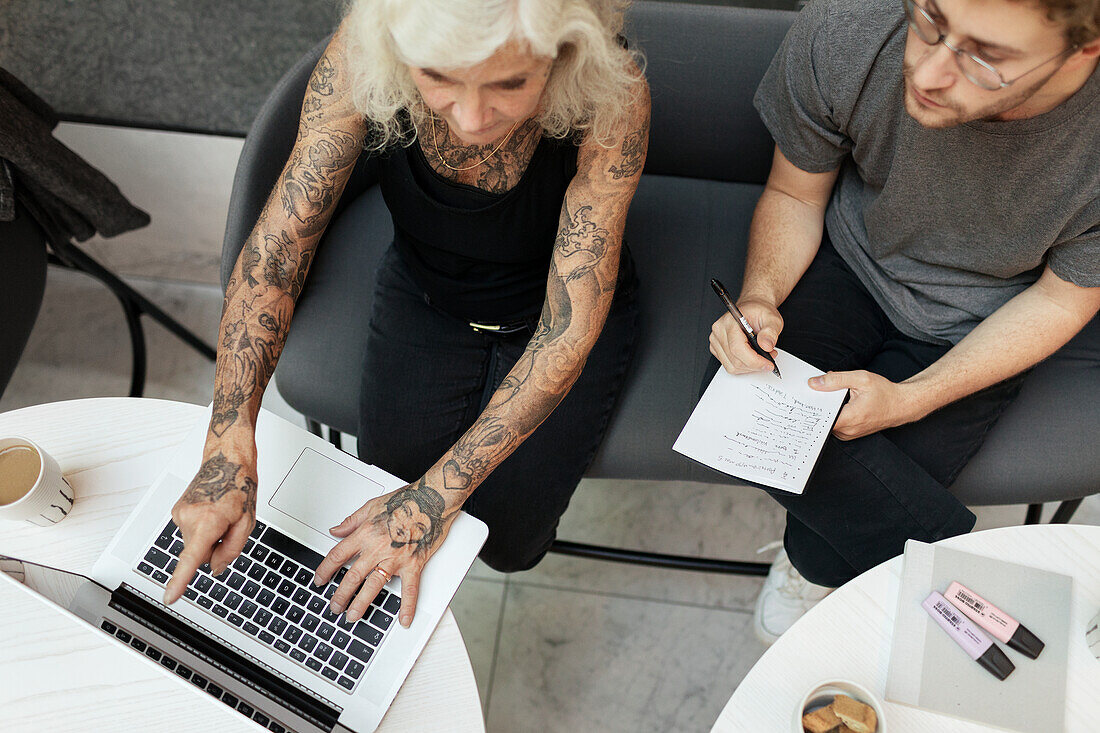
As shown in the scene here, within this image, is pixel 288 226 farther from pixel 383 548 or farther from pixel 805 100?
pixel 805 100

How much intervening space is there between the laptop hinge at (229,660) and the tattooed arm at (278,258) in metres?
0.19

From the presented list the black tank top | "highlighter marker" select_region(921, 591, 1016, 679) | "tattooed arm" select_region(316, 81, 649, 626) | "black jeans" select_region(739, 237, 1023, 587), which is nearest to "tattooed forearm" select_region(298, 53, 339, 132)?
the black tank top

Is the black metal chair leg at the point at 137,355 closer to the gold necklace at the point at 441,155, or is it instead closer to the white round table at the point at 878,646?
the gold necklace at the point at 441,155

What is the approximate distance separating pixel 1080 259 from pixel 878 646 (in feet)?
2.21

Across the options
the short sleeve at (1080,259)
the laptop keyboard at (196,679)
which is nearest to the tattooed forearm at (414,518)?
the laptop keyboard at (196,679)

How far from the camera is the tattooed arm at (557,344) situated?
3.50ft

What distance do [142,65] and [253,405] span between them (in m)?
1.09

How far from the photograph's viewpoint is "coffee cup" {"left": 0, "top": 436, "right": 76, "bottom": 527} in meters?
0.98

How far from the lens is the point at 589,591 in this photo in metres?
1.81

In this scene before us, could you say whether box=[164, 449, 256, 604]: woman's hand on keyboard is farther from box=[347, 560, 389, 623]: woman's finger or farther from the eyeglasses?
the eyeglasses

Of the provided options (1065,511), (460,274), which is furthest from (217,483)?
(1065,511)

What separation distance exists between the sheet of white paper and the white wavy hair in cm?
44

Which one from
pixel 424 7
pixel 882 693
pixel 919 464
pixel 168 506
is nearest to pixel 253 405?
pixel 168 506

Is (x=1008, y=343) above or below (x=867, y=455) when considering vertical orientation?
above
